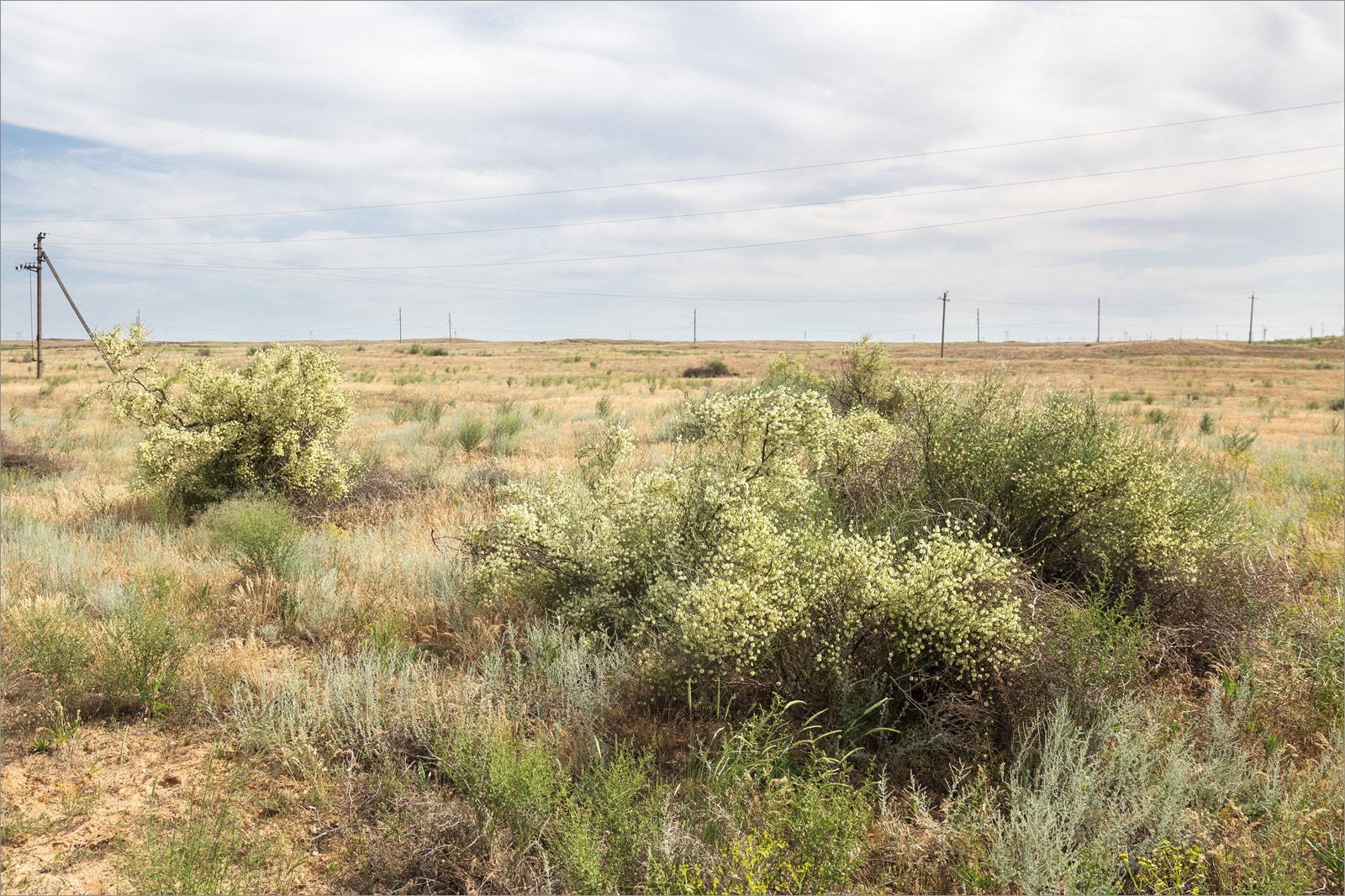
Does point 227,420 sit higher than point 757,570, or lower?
higher

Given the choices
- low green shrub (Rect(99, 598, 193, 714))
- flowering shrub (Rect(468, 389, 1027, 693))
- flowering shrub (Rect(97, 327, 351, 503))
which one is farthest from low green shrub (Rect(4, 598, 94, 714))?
flowering shrub (Rect(97, 327, 351, 503))

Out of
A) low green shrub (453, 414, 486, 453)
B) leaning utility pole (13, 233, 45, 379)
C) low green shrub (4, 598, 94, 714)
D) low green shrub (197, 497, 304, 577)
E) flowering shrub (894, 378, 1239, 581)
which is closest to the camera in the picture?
low green shrub (4, 598, 94, 714)

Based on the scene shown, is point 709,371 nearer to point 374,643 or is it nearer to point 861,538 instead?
point 374,643

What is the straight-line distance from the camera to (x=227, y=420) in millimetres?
8711

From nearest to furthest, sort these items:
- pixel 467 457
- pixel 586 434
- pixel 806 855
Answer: pixel 806 855 → pixel 467 457 → pixel 586 434

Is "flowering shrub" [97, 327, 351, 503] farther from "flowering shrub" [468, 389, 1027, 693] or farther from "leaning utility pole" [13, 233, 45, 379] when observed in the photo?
"leaning utility pole" [13, 233, 45, 379]

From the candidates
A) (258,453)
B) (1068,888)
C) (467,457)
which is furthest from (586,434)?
(1068,888)

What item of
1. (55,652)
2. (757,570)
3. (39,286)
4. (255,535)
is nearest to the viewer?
(757,570)

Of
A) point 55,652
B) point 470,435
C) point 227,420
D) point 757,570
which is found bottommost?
point 55,652

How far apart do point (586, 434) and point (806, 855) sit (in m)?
12.9

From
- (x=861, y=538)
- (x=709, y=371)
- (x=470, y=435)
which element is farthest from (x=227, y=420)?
(x=709, y=371)

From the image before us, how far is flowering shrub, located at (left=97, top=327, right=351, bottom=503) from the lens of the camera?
8.34 m

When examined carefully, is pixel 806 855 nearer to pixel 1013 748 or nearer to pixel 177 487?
pixel 1013 748

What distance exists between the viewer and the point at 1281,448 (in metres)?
13.9
